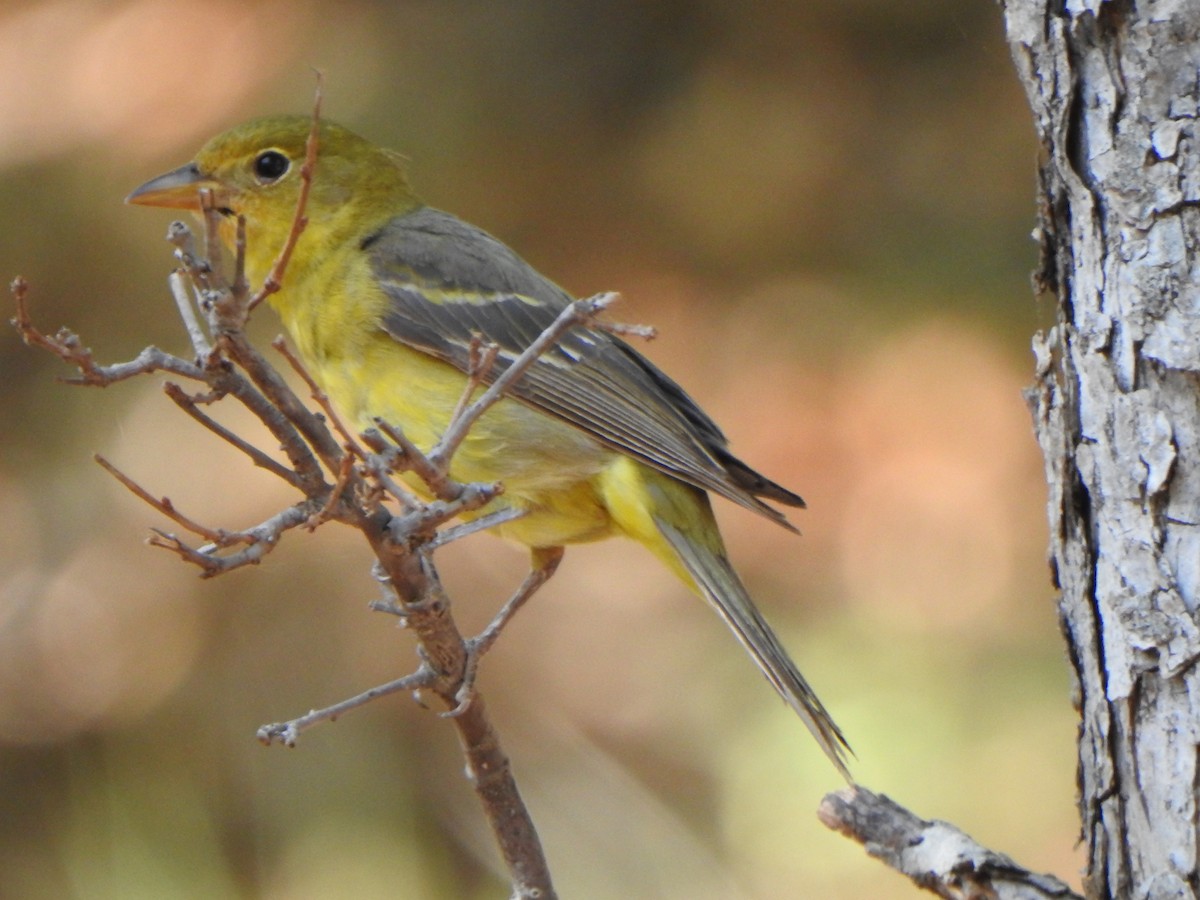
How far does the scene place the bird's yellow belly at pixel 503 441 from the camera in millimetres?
3494

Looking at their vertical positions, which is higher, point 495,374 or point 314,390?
point 495,374

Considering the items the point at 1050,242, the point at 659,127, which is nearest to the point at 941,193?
the point at 659,127

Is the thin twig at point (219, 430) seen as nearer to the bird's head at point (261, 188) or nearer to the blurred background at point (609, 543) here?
the bird's head at point (261, 188)

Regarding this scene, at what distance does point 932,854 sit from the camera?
7.54 ft

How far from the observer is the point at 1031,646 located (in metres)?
4.91

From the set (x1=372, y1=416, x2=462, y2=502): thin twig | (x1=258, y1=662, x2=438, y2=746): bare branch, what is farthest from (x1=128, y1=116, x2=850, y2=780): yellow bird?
(x1=372, y1=416, x2=462, y2=502): thin twig

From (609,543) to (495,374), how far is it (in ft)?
6.42

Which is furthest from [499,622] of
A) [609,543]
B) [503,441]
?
[609,543]

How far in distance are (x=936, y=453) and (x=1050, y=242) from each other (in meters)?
2.91

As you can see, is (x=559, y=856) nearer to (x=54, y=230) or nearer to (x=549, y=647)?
(x=549, y=647)

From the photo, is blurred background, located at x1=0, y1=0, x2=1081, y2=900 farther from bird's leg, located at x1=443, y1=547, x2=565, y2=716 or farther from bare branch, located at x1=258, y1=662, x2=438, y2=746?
bare branch, located at x1=258, y1=662, x2=438, y2=746

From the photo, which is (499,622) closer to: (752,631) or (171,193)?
(752,631)

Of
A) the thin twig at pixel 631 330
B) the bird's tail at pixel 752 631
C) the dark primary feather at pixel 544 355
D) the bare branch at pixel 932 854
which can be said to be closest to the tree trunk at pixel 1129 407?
the bare branch at pixel 932 854

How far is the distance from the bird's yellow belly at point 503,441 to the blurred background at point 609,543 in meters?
1.48
